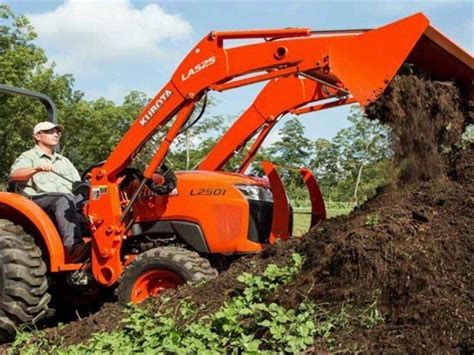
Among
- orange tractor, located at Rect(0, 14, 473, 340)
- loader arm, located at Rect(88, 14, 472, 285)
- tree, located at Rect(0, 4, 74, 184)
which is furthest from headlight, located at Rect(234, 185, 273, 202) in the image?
tree, located at Rect(0, 4, 74, 184)

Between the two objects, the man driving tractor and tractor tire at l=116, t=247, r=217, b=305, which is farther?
the man driving tractor

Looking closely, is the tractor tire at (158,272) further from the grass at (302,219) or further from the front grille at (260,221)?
the grass at (302,219)

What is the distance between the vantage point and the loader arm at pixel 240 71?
515 cm

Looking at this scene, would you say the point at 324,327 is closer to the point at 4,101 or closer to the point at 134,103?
the point at 4,101

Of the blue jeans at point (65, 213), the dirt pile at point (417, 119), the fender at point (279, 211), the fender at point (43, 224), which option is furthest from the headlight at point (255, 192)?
the fender at point (43, 224)

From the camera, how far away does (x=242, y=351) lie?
13.1 ft

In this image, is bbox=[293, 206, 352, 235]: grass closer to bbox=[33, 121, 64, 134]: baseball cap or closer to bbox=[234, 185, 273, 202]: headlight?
bbox=[234, 185, 273, 202]: headlight

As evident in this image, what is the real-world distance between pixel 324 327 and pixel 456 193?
1.68m

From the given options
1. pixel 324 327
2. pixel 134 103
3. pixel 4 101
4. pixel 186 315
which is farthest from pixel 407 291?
pixel 134 103

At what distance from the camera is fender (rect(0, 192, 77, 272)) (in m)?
6.04

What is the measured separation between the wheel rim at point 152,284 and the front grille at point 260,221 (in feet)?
2.91

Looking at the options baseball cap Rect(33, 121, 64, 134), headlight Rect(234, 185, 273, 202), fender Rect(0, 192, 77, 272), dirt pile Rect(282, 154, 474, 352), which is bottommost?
dirt pile Rect(282, 154, 474, 352)

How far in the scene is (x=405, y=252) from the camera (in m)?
4.17

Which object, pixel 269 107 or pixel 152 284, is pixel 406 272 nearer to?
pixel 152 284
